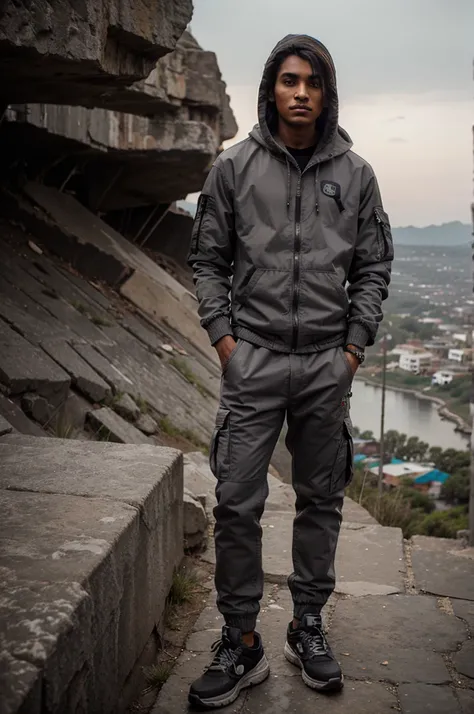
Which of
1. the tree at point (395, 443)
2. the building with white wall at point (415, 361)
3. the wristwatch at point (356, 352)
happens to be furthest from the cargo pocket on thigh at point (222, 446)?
the tree at point (395, 443)

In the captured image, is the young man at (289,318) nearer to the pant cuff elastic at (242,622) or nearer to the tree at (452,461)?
the pant cuff elastic at (242,622)

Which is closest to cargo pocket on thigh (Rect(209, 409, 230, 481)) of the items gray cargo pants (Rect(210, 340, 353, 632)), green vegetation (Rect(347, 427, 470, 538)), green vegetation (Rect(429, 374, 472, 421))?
gray cargo pants (Rect(210, 340, 353, 632))

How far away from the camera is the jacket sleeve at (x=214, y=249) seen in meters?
2.80

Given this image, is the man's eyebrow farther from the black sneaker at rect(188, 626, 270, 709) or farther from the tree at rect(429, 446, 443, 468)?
the tree at rect(429, 446, 443, 468)

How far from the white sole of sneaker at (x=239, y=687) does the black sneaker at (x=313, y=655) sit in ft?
0.39

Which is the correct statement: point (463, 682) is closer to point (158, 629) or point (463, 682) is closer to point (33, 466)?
point (158, 629)

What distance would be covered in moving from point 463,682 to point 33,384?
11.8 ft

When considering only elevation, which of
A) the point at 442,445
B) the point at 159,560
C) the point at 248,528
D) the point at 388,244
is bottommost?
the point at 442,445

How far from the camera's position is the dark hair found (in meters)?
2.77

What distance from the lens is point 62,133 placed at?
8.73 metres

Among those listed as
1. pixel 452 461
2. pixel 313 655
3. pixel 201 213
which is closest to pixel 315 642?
pixel 313 655

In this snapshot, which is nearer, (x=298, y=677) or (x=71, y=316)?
(x=298, y=677)

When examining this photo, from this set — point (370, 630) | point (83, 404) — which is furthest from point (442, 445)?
point (370, 630)

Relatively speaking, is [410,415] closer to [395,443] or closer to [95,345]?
[395,443]
